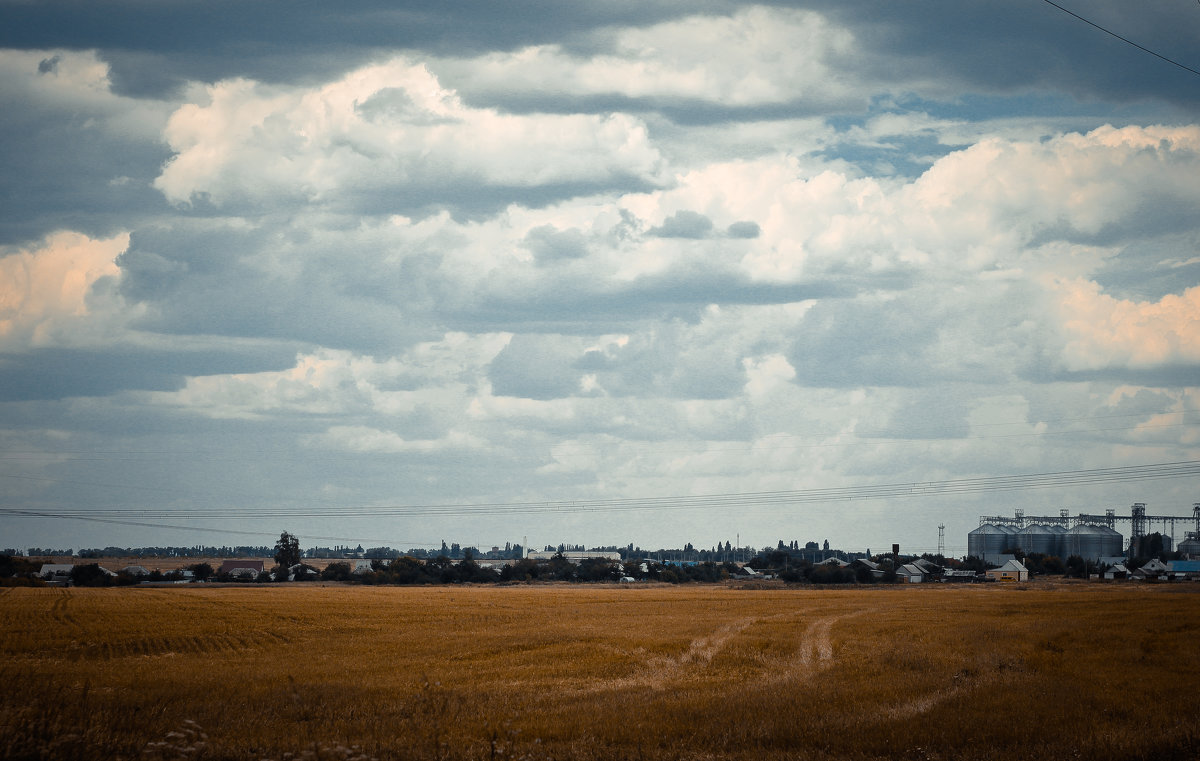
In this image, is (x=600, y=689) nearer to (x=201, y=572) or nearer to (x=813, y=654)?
(x=813, y=654)

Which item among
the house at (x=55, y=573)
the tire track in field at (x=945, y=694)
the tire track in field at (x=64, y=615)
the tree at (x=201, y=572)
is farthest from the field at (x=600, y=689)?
the house at (x=55, y=573)

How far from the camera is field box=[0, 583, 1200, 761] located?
79.3 feet

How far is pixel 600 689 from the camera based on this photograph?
3541cm

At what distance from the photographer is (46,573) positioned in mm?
182000

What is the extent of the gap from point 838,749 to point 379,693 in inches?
623

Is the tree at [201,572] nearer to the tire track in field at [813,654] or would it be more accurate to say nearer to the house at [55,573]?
the house at [55,573]

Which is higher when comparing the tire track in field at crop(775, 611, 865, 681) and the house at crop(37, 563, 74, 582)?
the tire track in field at crop(775, 611, 865, 681)

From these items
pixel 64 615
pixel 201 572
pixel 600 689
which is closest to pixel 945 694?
pixel 600 689

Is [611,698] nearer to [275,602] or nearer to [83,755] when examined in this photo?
[83,755]

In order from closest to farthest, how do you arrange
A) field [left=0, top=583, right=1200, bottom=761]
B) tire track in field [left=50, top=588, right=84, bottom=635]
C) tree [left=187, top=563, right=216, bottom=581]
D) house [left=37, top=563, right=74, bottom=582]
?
field [left=0, top=583, right=1200, bottom=761]
tire track in field [left=50, top=588, right=84, bottom=635]
house [left=37, top=563, right=74, bottom=582]
tree [left=187, top=563, right=216, bottom=581]

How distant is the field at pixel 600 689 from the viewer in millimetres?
24156

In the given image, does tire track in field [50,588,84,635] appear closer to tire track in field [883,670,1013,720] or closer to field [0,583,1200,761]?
field [0,583,1200,761]

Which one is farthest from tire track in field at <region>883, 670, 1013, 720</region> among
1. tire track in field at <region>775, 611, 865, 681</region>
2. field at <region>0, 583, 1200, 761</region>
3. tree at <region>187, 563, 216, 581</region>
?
tree at <region>187, 563, 216, 581</region>

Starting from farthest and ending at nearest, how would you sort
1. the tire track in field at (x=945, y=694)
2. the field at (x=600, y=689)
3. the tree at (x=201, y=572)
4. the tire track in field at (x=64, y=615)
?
1. the tree at (x=201, y=572)
2. the tire track in field at (x=64, y=615)
3. the tire track in field at (x=945, y=694)
4. the field at (x=600, y=689)
